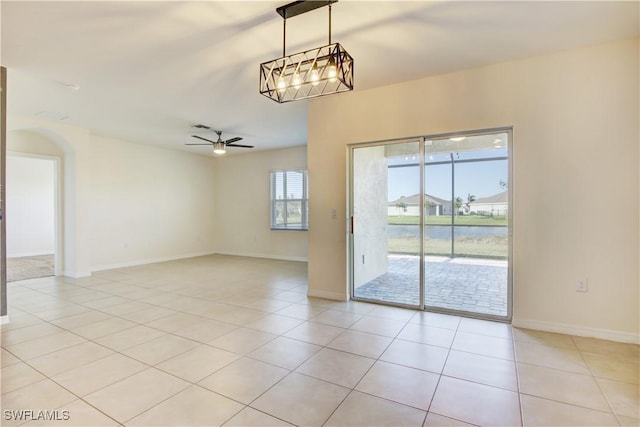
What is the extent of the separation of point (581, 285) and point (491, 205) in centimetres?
112

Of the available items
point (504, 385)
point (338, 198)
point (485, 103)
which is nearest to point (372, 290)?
point (338, 198)

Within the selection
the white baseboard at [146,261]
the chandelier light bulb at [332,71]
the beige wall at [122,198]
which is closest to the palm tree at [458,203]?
the chandelier light bulb at [332,71]

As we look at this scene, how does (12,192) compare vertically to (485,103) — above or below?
below

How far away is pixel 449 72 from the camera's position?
3.53 metres

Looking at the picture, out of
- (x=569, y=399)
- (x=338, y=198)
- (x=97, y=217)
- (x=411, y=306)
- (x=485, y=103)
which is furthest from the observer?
(x=97, y=217)

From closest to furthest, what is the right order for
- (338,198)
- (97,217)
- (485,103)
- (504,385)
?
(504,385), (485,103), (338,198), (97,217)

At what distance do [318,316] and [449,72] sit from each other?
10.3 ft

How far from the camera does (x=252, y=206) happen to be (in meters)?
8.32

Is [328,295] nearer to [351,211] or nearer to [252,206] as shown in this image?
[351,211]

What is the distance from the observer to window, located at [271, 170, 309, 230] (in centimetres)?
771

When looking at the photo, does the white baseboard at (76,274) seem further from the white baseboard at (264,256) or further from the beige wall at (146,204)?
the white baseboard at (264,256)

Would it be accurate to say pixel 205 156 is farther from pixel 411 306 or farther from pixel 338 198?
pixel 411 306

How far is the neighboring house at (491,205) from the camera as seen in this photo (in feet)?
11.5

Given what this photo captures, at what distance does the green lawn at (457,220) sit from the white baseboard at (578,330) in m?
1.06
